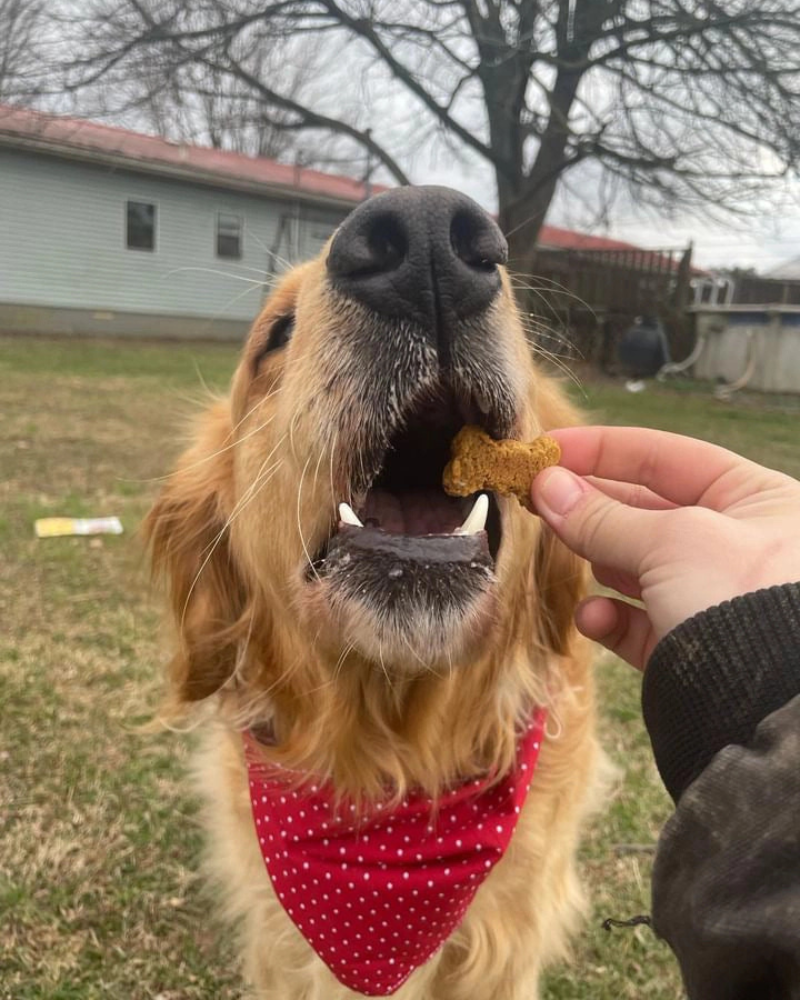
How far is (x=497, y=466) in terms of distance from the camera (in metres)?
1.45

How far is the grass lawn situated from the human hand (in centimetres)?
128

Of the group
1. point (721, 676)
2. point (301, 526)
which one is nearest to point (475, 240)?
point (301, 526)

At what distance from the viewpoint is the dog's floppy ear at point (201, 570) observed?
7.48 feet

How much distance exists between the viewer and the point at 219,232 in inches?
872

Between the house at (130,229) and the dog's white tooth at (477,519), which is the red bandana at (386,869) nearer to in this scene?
the dog's white tooth at (477,519)

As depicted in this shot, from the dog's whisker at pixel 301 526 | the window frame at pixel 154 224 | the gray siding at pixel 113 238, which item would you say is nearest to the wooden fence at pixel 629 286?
the gray siding at pixel 113 238

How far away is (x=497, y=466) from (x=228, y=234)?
2250cm

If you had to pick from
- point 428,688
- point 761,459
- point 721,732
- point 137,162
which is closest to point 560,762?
point 428,688

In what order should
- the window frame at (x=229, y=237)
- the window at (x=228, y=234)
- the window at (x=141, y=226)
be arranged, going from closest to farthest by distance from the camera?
1. the window at (x=141, y=226)
2. the window frame at (x=229, y=237)
3. the window at (x=228, y=234)

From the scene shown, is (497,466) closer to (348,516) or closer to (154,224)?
(348,516)

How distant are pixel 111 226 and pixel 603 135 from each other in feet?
42.8

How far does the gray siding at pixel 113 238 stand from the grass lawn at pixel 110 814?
14.8 metres

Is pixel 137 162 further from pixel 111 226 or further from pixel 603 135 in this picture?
pixel 603 135

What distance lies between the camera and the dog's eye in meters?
1.91
